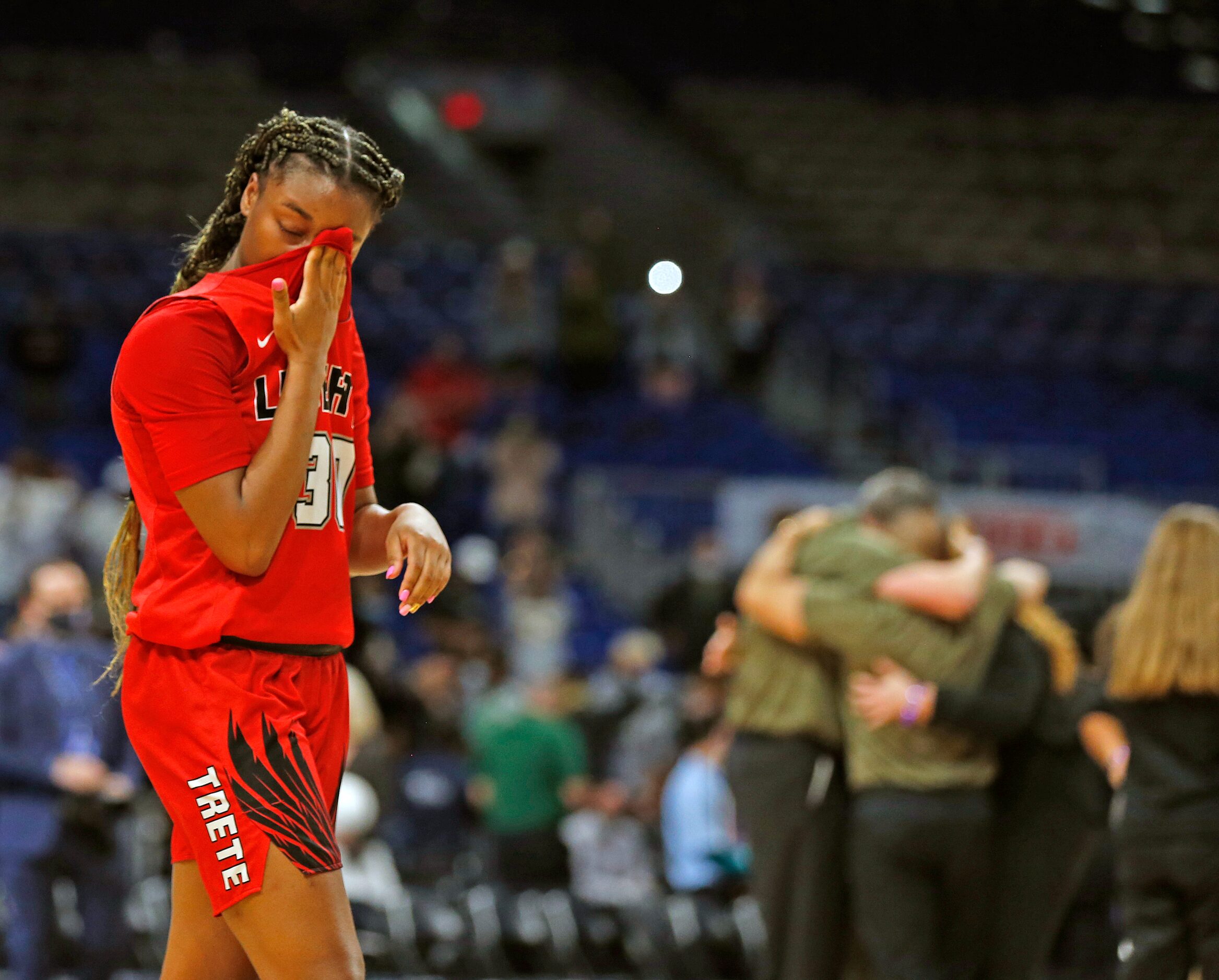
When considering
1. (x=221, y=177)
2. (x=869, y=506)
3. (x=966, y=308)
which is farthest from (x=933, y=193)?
(x=869, y=506)

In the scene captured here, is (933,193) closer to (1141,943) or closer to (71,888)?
(71,888)

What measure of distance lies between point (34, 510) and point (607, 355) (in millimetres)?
5582

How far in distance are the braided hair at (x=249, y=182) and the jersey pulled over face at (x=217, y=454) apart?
4.8 inches

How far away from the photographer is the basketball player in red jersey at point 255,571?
238 cm

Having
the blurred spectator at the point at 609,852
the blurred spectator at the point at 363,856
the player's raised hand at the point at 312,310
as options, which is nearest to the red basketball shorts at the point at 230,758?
the player's raised hand at the point at 312,310

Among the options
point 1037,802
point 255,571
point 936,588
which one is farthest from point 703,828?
point 255,571

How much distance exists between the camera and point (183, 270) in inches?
110

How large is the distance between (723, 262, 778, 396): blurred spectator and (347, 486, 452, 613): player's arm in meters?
12.4

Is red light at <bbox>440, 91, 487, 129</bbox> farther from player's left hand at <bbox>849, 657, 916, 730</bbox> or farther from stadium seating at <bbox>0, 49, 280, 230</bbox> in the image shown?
player's left hand at <bbox>849, 657, 916, 730</bbox>

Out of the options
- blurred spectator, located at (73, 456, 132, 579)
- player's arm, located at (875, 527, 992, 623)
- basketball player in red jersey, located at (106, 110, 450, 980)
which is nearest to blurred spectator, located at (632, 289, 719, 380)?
blurred spectator, located at (73, 456, 132, 579)

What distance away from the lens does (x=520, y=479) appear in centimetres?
1245

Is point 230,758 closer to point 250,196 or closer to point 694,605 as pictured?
point 250,196

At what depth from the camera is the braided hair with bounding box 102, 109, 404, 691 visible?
2.54m

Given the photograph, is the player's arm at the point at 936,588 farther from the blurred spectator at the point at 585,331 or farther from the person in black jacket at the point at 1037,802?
the blurred spectator at the point at 585,331
